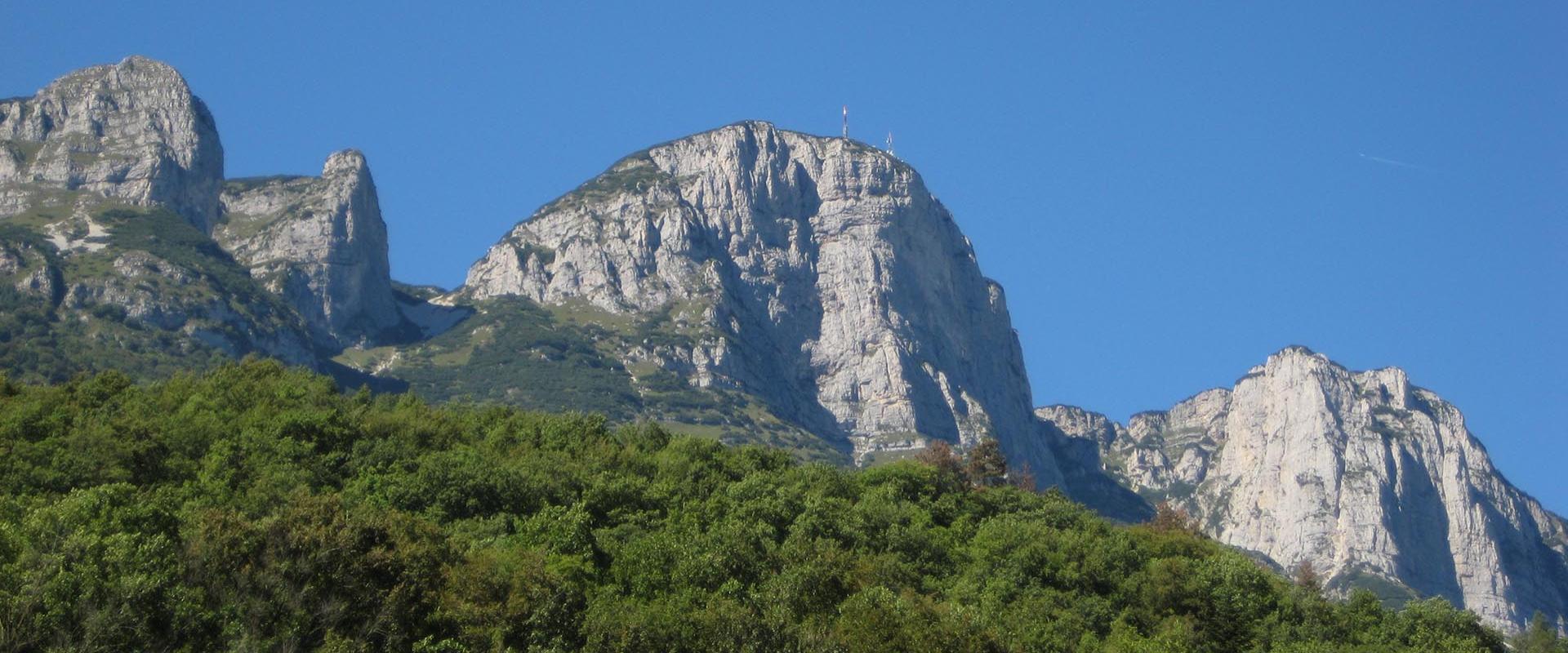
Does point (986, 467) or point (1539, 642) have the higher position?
point (986, 467)

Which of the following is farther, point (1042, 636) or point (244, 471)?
point (244, 471)

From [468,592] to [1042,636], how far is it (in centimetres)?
2123

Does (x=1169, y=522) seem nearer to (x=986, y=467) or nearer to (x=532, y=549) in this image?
(x=986, y=467)

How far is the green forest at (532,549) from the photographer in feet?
165

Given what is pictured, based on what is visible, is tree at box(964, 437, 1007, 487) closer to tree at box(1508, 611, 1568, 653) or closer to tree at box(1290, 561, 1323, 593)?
tree at box(1290, 561, 1323, 593)

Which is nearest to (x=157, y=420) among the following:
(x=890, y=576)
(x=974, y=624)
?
(x=890, y=576)

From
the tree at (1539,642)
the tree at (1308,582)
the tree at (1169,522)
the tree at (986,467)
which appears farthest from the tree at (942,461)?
the tree at (1539,642)

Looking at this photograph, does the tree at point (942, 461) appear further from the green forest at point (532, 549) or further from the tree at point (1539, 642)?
the tree at point (1539, 642)

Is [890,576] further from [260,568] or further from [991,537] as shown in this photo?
[260,568]

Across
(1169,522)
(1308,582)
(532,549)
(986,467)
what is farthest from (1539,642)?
(532,549)

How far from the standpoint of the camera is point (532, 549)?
65.1 meters

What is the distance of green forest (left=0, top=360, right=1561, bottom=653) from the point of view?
50.3 metres

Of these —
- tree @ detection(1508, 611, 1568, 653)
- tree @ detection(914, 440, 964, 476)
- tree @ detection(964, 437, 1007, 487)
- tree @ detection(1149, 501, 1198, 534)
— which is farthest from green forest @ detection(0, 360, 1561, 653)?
tree @ detection(964, 437, 1007, 487)

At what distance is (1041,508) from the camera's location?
93375 millimetres
